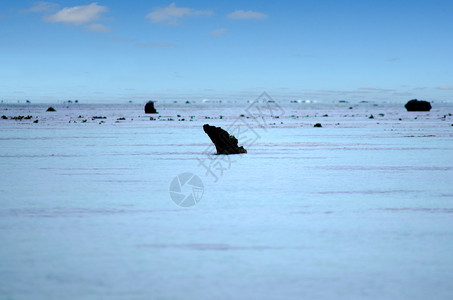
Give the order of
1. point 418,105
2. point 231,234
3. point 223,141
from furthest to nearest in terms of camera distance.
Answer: point 418,105 < point 223,141 < point 231,234

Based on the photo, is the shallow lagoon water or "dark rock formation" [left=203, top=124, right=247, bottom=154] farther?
"dark rock formation" [left=203, top=124, right=247, bottom=154]

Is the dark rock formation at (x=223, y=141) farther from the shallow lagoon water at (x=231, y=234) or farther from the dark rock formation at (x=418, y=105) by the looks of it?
the dark rock formation at (x=418, y=105)

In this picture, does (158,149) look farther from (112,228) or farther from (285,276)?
(285,276)

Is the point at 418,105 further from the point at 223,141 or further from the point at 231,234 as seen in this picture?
the point at 231,234

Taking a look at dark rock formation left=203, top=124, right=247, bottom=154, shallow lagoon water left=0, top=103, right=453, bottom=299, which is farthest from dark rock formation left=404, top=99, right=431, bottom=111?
shallow lagoon water left=0, top=103, right=453, bottom=299

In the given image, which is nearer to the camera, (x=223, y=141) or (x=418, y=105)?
(x=223, y=141)

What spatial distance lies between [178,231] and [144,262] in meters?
1.45

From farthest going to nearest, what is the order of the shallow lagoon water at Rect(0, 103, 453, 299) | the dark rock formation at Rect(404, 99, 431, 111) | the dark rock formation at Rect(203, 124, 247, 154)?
the dark rock formation at Rect(404, 99, 431, 111) < the dark rock formation at Rect(203, 124, 247, 154) < the shallow lagoon water at Rect(0, 103, 453, 299)

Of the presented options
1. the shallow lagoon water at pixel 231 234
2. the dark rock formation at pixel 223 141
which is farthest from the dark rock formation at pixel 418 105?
the shallow lagoon water at pixel 231 234

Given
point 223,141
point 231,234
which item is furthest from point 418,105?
point 231,234

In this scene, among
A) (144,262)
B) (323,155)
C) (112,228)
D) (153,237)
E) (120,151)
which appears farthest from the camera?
(120,151)

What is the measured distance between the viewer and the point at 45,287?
4.95 metres

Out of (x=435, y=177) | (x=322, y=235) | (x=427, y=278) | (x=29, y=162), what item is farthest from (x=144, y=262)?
(x=29, y=162)

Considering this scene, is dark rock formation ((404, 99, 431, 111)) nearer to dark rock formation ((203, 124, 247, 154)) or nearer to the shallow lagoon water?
dark rock formation ((203, 124, 247, 154))
